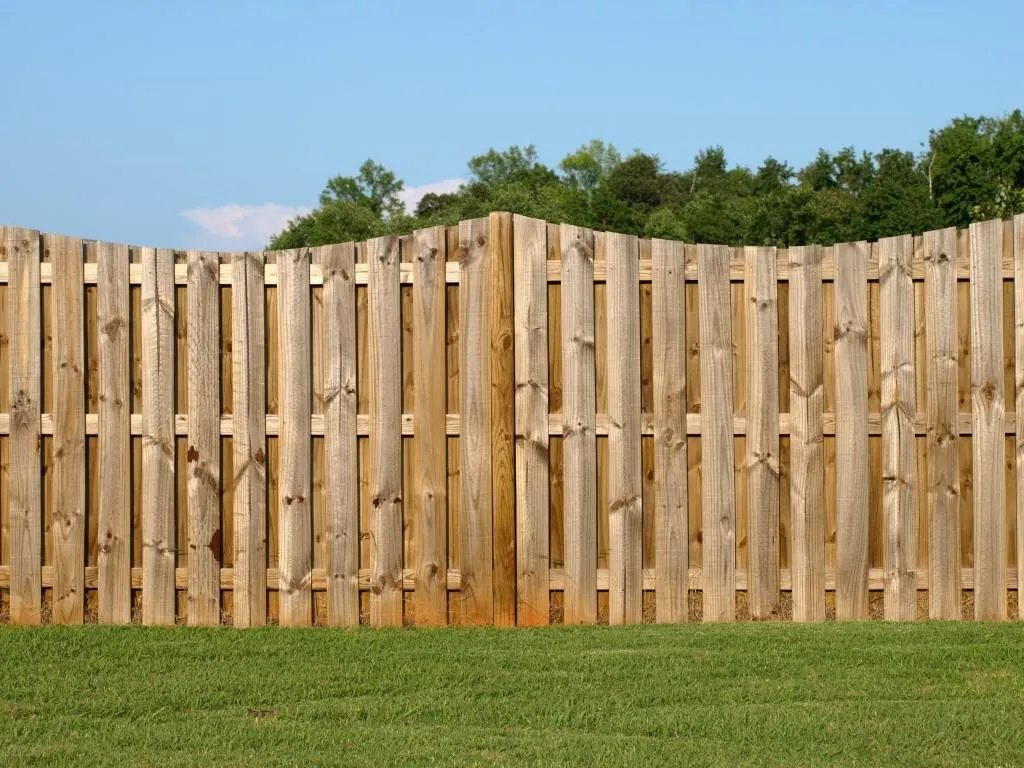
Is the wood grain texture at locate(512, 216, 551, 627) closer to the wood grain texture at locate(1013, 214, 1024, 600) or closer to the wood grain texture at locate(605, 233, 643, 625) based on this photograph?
the wood grain texture at locate(605, 233, 643, 625)

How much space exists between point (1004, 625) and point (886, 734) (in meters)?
2.68

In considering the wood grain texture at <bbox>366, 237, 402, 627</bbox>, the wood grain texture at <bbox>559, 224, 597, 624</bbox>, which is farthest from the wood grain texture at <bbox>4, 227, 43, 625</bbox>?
the wood grain texture at <bbox>559, 224, 597, 624</bbox>

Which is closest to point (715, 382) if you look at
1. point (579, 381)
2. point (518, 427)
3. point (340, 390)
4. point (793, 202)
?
point (579, 381)

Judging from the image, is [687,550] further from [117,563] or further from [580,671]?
[117,563]

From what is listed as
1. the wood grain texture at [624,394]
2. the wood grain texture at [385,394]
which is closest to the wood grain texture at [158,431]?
the wood grain texture at [385,394]

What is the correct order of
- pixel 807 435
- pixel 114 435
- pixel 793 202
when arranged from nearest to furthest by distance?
1. pixel 807 435
2. pixel 114 435
3. pixel 793 202

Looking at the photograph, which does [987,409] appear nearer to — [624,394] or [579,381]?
[624,394]

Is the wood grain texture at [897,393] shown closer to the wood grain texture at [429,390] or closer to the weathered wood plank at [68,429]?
the wood grain texture at [429,390]

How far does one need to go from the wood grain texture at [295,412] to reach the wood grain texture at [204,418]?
0.40 metres

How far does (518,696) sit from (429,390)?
2.21 meters

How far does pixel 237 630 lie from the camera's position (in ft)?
24.8

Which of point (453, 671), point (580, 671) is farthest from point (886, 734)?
point (453, 671)

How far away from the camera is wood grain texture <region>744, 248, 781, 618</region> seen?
24.8ft

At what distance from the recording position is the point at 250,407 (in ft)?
24.9
